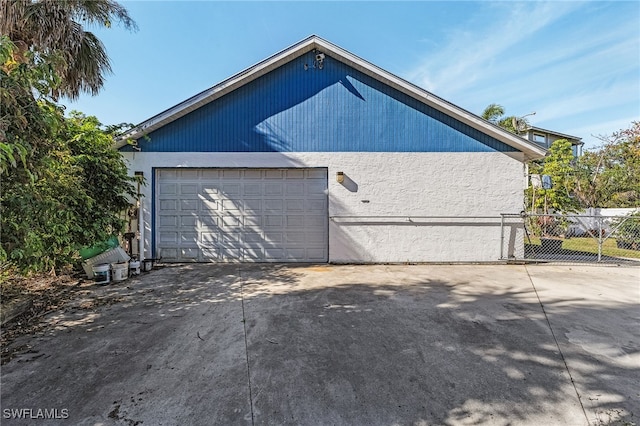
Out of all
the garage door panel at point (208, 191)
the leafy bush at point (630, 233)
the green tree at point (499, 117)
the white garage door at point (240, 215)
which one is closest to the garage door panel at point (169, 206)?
the white garage door at point (240, 215)

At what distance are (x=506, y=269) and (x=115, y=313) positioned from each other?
7.56 meters

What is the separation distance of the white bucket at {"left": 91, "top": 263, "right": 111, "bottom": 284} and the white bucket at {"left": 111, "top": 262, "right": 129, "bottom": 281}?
0.41 feet

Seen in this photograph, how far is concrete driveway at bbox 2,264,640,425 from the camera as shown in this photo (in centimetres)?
203

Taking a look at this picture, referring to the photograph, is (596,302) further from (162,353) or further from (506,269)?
(162,353)

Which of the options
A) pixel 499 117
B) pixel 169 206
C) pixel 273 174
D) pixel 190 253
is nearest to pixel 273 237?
pixel 273 174

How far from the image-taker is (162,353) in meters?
2.80

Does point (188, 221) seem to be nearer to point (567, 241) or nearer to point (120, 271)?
point (120, 271)

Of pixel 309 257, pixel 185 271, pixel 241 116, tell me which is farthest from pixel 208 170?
pixel 309 257

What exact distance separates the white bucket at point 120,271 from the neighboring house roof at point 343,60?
123 inches

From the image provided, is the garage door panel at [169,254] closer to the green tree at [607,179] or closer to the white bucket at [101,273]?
the white bucket at [101,273]

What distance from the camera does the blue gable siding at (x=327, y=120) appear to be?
712 cm

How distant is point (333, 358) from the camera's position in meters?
2.70

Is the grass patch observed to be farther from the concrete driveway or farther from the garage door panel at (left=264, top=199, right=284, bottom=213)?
the garage door panel at (left=264, top=199, right=284, bottom=213)

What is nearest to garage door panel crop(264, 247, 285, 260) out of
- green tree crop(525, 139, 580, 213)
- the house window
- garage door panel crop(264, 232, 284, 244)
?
garage door panel crop(264, 232, 284, 244)
